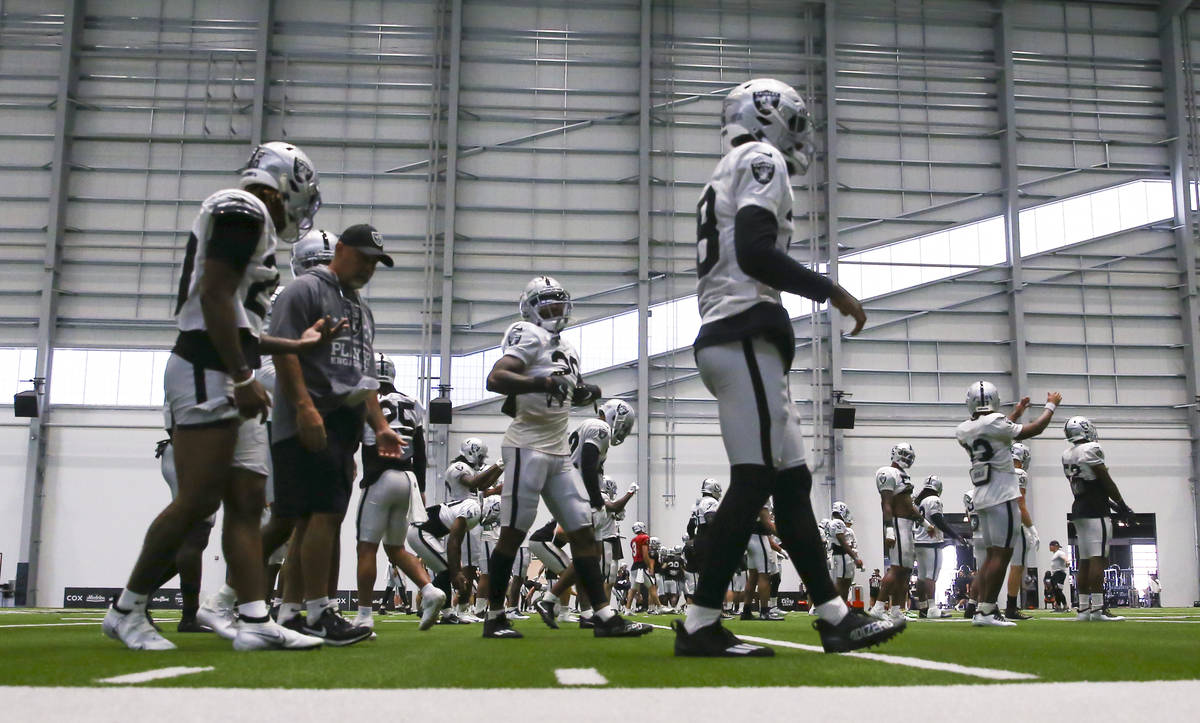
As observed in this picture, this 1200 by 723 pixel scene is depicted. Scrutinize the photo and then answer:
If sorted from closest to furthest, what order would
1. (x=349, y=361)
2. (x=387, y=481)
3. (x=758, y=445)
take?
(x=758, y=445), (x=349, y=361), (x=387, y=481)

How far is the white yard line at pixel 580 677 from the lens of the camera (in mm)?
2859

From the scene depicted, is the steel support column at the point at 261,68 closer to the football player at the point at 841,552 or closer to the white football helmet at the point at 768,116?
the football player at the point at 841,552

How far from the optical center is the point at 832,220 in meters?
25.0

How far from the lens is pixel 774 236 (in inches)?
160

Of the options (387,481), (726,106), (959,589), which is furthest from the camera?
(959,589)

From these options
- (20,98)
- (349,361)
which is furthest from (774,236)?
(20,98)

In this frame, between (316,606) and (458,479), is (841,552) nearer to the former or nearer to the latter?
(458,479)

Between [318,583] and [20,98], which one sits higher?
[20,98]

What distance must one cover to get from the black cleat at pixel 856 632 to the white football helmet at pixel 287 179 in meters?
2.75

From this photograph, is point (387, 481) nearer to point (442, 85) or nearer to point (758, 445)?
point (758, 445)

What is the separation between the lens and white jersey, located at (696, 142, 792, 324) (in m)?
4.12


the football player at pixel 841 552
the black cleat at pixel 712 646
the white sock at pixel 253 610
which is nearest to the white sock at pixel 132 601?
the white sock at pixel 253 610

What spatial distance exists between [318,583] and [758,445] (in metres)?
2.19

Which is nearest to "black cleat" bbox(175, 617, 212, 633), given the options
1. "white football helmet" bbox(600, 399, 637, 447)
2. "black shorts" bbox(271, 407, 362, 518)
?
"black shorts" bbox(271, 407, 362, 518)
